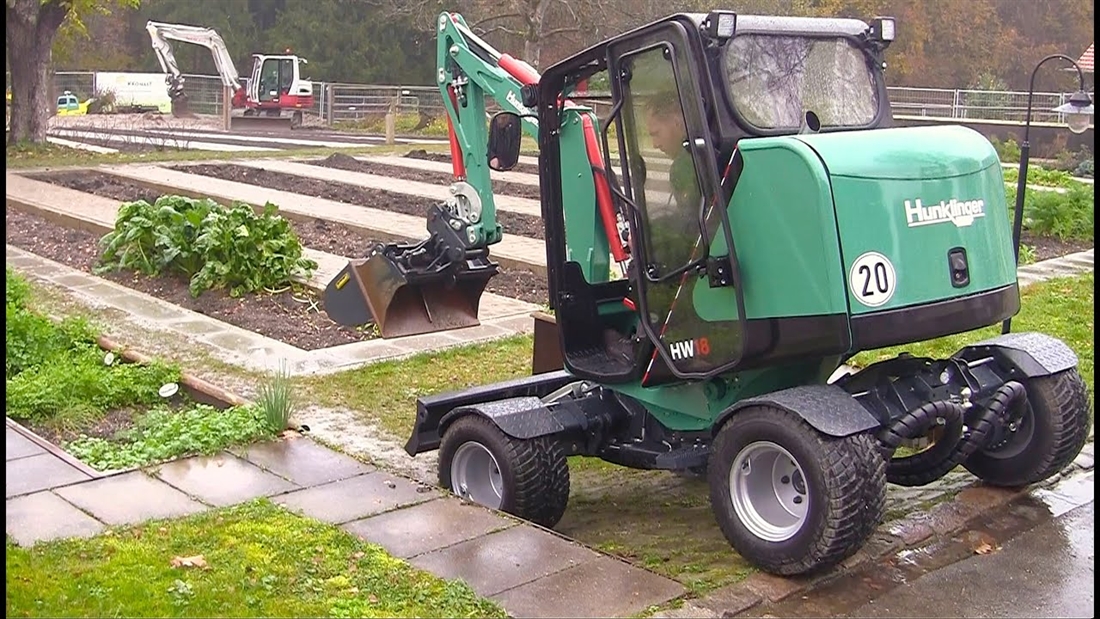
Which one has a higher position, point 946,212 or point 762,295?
point 946,212

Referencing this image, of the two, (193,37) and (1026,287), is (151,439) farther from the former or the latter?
(193,37)

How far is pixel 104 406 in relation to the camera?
7.45m

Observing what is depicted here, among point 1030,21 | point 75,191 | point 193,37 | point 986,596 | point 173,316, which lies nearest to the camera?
point 986,596

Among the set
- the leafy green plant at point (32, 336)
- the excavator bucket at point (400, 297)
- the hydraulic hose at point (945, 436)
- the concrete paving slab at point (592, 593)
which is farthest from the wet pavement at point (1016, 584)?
the leafy green plant at point (32, 336)

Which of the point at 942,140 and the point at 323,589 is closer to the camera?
the point at 323,589

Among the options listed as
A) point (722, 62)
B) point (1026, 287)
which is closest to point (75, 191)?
point (1026, 287)

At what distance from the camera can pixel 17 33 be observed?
2311cm

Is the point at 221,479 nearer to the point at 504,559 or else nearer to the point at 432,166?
the point at 504,559

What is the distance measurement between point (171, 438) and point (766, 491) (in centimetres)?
331

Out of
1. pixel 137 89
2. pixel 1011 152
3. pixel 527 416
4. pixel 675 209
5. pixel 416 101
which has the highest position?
pixel 137 89

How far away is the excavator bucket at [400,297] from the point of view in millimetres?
7660

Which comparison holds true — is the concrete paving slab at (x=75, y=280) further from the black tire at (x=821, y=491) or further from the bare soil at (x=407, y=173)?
the black tire at (x=821, y=491)

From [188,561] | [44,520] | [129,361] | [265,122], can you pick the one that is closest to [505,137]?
[188,561]

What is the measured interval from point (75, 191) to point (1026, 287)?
12269 mm
